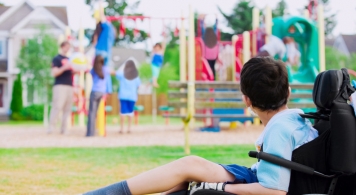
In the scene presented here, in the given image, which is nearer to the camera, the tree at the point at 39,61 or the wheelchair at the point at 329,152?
the wheelchair at the point at 329,152

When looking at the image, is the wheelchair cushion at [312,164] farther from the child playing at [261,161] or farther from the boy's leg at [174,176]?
the boy's leg at [174,176]

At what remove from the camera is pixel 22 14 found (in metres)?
31.5

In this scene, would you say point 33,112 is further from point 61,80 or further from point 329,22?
point 329,22

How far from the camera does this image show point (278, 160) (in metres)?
2.17

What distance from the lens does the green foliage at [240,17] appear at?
3400cm

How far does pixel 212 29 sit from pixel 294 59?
2.31 meters

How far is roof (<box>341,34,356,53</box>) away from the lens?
42.2m

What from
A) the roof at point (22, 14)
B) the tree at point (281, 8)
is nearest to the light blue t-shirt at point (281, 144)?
the roof at point (22, 14)

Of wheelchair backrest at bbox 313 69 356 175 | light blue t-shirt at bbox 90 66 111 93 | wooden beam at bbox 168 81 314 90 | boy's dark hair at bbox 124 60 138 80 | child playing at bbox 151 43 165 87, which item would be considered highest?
child playing at bbox 151 43 165 87

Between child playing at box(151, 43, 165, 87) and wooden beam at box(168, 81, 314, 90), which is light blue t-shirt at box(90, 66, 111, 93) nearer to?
child playing at box(151, 43, 165, 87)

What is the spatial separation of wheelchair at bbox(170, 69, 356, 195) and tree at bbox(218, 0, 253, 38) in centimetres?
3223

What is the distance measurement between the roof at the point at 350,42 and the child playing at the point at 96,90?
117 ft

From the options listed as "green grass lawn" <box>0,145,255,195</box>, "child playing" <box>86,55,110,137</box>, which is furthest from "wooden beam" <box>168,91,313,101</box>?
"child playing" <box>86,55,110,137</box>

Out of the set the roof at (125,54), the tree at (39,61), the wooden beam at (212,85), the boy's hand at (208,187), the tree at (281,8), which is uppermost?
the tree at (281,8)
